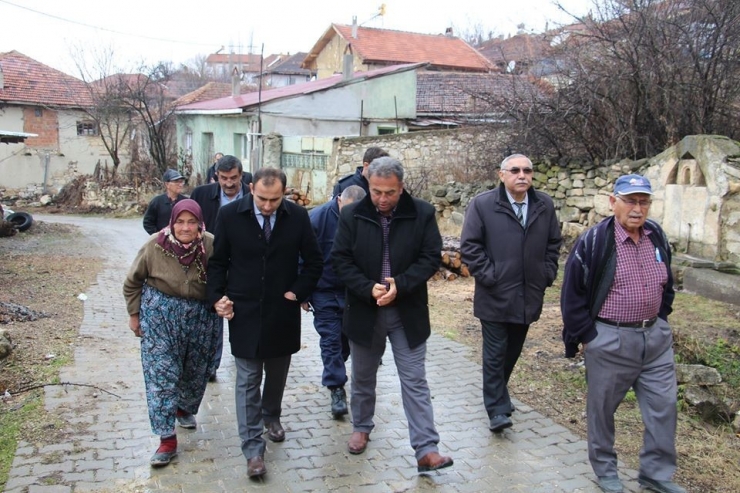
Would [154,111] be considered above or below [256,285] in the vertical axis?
above

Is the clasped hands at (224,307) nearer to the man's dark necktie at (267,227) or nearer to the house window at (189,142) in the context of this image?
the man's dark necktie at (267,227)

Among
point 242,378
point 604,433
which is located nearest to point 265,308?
point 242,378

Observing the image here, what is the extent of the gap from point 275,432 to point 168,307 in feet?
3.83

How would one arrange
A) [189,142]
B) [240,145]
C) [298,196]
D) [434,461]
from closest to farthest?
[434,461]
[298,196]
[240,145]
[189,142]

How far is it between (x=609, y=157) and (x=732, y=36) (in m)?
2.65

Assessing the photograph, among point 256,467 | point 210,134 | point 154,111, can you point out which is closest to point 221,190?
point 256,467

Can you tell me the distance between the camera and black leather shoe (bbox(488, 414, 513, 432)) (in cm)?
501

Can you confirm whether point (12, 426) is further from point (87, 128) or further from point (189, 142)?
point (87, 128)

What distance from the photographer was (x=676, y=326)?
7320mm

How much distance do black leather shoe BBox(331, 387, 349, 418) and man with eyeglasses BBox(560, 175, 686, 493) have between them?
196 centimetres

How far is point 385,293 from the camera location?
433 centimetres

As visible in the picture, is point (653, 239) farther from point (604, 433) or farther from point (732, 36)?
point (732, 36)

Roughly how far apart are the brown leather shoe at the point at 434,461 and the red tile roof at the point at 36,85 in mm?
31972

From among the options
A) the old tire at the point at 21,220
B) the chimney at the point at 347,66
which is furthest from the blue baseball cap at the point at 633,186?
the chimney at the point at 347,66
